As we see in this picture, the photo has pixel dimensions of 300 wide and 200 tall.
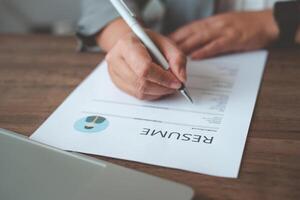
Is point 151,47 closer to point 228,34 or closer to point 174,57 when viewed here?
point 174,57

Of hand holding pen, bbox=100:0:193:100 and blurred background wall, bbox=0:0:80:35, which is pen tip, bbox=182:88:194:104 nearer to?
hand holding pen, bbox=100:0:193:100

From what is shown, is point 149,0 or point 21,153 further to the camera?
point 149,0

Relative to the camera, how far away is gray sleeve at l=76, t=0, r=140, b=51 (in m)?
0.72

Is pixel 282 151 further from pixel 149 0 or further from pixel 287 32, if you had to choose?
pixel 149 0

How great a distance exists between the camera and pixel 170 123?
1.69 feet

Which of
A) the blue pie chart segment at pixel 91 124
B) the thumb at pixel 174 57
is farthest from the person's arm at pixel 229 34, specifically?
the blue pie chart segment at pixel 91 124

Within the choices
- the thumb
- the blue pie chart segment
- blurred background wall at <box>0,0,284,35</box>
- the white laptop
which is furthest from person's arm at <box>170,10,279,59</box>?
blurred background wall at <box>0,0,284,35</box>

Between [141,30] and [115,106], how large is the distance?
0.11 meters

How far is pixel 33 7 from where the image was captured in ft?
4.33

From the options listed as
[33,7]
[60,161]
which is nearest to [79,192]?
[60,161]

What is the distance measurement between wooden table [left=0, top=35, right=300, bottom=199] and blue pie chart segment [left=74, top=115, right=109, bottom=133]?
0.17 ft

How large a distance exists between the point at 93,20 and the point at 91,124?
0.28m

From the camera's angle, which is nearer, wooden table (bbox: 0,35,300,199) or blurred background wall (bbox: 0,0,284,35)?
wooden table (bbox: 0,35,300,199)

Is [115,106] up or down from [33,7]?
up
